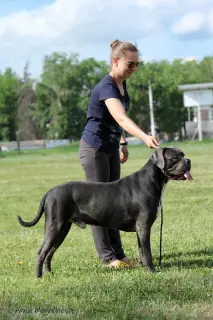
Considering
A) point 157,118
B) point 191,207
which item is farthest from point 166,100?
point 191,207

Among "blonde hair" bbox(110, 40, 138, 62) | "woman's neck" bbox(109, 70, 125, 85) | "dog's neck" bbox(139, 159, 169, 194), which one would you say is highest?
"blonde hair" bbox(110, 40, 138, 62)

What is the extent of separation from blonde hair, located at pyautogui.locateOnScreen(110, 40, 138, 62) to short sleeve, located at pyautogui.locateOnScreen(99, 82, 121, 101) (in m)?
0.35

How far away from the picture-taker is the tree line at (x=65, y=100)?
82062mm

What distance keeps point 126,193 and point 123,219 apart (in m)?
0.29

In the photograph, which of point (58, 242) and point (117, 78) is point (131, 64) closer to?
point (117, 78)

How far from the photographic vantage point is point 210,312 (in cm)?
523

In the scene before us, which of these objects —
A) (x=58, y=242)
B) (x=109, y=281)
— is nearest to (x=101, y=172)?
(x=58, y=242)

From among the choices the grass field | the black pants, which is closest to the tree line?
the grass field

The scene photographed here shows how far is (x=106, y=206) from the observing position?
7.12 m

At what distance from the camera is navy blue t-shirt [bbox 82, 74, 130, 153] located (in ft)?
24.8

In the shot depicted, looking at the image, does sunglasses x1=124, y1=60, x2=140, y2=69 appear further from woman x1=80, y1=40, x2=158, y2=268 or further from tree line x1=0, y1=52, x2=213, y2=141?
tree line x1=0, y1=52, x2=213, y2=141

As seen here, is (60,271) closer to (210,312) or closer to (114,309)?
(114,309)

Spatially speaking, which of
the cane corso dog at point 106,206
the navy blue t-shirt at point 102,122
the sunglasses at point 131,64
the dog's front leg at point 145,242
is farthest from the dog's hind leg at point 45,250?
the sunglasses at point 131,64

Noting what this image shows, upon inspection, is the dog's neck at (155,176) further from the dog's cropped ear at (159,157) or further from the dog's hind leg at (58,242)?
the dog's hind leg at (58,242)
